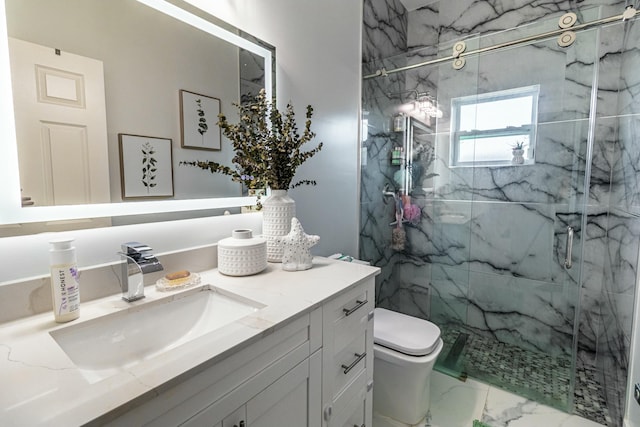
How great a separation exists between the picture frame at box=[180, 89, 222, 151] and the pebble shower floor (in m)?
2.04

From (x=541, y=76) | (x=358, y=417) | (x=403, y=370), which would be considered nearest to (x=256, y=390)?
(x=358, y=417)

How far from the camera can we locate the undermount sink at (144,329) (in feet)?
2.37

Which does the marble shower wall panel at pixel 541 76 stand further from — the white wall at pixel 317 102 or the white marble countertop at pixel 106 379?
the white marble countertop at pixel 106 379

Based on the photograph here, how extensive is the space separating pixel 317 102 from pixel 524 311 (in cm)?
202

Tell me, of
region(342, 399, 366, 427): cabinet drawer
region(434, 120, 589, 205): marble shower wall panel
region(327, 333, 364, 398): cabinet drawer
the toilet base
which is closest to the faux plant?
region(327, 333, 364, 398): cabinet drawer

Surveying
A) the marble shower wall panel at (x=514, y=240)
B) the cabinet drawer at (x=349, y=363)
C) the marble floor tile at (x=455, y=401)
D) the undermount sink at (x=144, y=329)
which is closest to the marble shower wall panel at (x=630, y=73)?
the marble shower wall panel at (x=514, y=240)

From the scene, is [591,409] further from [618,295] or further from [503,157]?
[503,157]

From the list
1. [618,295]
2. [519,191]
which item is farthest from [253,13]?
[618,295]

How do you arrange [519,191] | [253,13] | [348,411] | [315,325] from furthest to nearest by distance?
[519,191] → [253,13] → [348,411] → [315,325]

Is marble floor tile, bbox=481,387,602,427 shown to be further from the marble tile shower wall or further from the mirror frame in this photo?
the mirror frame

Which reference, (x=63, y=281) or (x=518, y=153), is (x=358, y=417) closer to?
(x=63, y=281)

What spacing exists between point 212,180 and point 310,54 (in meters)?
0.90

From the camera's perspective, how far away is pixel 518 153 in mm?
2129

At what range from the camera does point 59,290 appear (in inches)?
28.9
